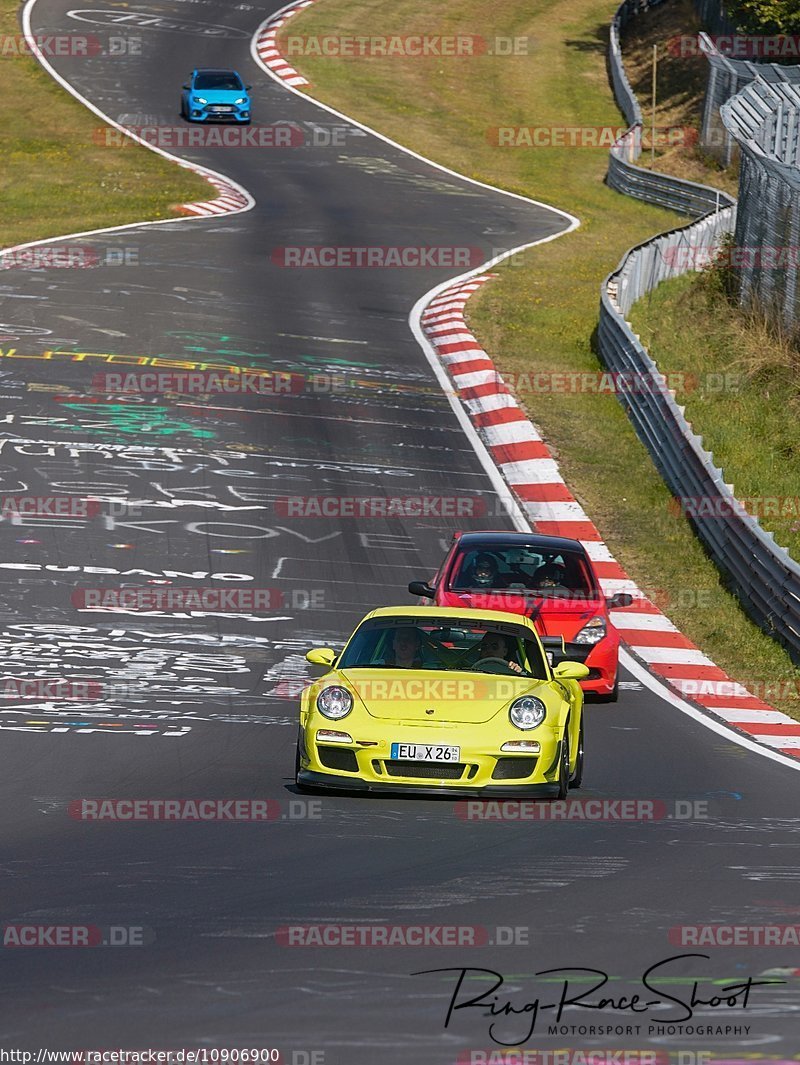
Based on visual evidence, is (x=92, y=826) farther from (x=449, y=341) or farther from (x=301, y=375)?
(x=449, y=341)

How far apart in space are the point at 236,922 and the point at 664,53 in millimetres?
58257

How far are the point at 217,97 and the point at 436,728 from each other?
137 ft

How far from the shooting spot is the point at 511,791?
416 inches

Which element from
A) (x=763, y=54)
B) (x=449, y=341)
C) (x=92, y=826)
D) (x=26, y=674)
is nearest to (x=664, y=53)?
(x=763, y=54)

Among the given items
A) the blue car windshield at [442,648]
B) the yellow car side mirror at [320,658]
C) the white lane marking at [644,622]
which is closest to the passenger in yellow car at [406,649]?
the blue car windshield at [442,648]

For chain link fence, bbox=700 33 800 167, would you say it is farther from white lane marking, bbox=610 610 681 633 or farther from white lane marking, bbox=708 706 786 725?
white lane marking, bbox=708 706 786 725

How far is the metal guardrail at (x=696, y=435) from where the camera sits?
56.5 feet

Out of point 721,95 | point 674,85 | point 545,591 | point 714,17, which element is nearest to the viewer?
point 545,591

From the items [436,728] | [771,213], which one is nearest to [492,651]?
[436,728]

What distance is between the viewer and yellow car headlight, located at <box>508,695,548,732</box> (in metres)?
10.8

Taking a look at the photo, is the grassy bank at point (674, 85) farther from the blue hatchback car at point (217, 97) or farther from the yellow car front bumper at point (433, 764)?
the yellow car front bumper at point (433, 764)

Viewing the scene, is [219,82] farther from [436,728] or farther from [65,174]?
[436,728]

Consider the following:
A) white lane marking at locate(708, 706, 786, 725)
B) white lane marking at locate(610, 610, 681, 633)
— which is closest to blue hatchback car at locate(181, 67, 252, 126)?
white lane marking at locate(610, 610, 681, 633)

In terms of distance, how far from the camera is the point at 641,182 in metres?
A: 45.8
